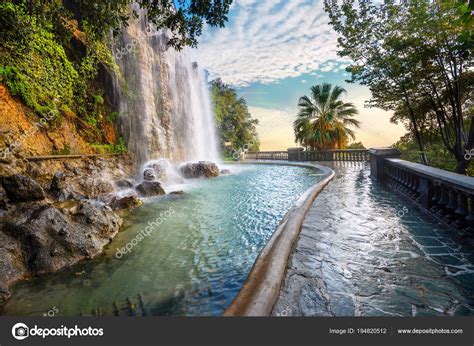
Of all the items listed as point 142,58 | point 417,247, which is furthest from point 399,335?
point 142,58

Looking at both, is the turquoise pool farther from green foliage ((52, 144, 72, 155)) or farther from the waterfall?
the waterfall

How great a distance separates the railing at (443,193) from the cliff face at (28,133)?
1080 cm

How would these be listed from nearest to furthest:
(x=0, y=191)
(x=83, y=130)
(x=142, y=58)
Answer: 1. (x=0, y=191)
2. (x=83, y=130)
3. (x=142, y=58)

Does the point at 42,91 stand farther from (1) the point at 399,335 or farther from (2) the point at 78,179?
(1) the point at 399,335

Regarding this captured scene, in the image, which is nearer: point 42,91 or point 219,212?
point 219,212

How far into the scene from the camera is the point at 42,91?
32.1 ft

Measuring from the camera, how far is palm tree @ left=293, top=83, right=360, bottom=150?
22.5 metres

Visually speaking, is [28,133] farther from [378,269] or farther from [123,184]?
[378,269]

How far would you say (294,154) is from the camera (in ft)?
78.6

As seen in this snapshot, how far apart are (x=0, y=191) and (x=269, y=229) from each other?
17.8ft

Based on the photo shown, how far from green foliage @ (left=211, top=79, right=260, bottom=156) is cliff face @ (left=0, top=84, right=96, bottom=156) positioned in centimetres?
2473

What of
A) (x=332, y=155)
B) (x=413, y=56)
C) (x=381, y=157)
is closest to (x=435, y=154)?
(x=381, y=157)

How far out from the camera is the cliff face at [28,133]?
25.9 ft

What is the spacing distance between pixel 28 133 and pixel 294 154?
2010cm
